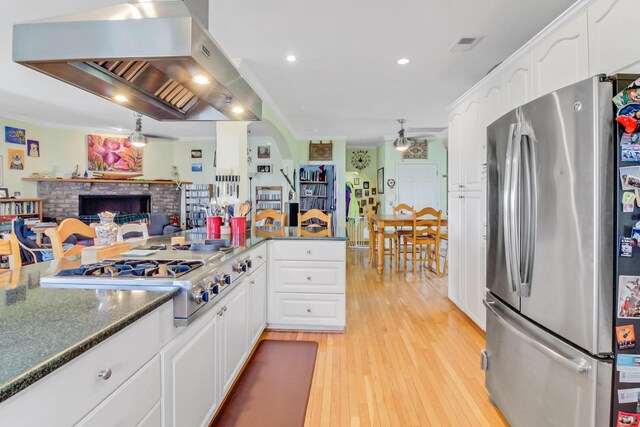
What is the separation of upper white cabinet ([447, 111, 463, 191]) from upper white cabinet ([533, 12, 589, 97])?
1143 millimetres

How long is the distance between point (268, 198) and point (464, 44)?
18.1 feet

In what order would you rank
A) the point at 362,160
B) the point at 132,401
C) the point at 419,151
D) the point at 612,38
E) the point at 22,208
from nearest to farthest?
the point at 132,401 → the point at 612,38 → the point at 22,208 → the point at 419,151 → the point at 362,160

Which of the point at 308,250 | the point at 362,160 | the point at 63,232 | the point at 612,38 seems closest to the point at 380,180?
the point at 362,160

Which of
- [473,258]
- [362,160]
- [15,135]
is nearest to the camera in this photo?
[473,258]

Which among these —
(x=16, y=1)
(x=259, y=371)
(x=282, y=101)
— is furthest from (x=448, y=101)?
(x=16, y=1)

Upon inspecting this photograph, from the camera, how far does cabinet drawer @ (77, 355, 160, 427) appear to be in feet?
2.74

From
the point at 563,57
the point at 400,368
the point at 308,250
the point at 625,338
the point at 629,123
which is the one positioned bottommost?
the point at 400,368

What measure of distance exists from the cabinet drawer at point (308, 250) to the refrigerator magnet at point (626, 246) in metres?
1.91

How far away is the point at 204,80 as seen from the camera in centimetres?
140

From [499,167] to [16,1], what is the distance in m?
3.43

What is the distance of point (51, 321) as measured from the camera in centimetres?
89

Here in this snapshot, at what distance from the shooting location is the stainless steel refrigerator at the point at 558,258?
117 cm

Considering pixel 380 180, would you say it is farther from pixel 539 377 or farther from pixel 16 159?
pixel 16 159

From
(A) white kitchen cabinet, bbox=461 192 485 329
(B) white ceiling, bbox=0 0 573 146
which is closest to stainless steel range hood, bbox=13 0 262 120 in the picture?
(B) white ceiling, bbox=0 0 573 146
